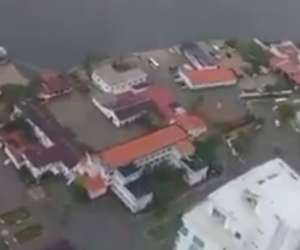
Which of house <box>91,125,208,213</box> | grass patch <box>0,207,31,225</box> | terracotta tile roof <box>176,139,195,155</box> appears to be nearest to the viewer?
grass patch <box>0,207,31,225</box>

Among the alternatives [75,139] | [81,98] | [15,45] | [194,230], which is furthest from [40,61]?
[194,230]

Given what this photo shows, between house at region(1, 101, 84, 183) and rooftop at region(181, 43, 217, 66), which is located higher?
rooftop at region(181, 43, 217, 66)

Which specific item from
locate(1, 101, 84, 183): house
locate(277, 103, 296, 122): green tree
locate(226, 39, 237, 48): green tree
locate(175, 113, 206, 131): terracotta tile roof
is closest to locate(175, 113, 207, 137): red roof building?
locate(175, 113, 206, 131): terracotta tile roof

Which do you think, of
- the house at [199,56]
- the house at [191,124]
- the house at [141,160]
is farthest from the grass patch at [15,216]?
the house at [199,56]

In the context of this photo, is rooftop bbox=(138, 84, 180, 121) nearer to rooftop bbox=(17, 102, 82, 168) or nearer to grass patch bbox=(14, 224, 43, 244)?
rooftop bbox=(17, 102, 82, 168)

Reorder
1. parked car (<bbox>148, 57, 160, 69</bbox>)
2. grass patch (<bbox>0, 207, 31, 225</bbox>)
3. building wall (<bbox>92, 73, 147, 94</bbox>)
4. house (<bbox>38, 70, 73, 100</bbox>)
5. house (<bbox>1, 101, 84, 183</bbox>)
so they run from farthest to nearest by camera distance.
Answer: parked car (<bbox>148, 57, 160, 69</bbox>) → building wall (<bbox>92, 73, 147, 94</bbox>) → house (<bbox>38, 70, 73, 100</bbox>) → house (<bbox>1, 101, 84, 183</bbox>) → grass patch (<bbox>0, 207, 31, 225</bbox>)

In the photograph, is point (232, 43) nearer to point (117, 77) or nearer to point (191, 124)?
point (117, 77)

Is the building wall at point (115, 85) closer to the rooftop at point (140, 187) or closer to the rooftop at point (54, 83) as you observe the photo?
the rooftop at point (54, 83)
